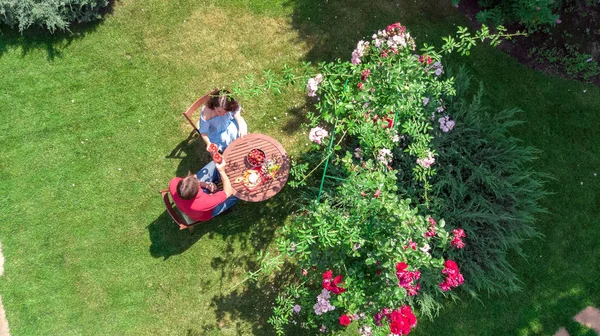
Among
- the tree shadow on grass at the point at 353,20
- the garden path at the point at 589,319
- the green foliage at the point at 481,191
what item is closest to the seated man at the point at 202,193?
the green foliage at the point at 481,191

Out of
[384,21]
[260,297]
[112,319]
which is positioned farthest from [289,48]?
[112,319]

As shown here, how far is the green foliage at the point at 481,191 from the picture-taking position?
5980 millimetres

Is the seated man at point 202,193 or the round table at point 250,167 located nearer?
the seated man at point 202,193

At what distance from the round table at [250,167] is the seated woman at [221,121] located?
0.17m

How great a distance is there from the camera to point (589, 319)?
274 inches

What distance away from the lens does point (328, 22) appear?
723 centimetres

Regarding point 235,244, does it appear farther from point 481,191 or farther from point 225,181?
point 481,191

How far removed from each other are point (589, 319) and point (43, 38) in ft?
34.9

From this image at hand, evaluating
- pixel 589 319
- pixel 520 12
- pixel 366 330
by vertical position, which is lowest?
pixel 589 319

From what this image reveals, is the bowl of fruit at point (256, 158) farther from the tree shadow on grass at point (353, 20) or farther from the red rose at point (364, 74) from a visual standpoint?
the tree shadow on grass at point (353, 20)

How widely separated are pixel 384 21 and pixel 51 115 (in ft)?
19.9

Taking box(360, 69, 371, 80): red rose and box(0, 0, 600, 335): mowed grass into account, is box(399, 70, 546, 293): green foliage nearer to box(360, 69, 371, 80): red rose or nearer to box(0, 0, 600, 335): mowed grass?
box(0, 0, 600, 335): mowed grass

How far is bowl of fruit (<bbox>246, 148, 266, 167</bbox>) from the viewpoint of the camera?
591 centimetres

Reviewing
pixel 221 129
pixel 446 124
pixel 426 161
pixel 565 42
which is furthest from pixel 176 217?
pixel 565 42
